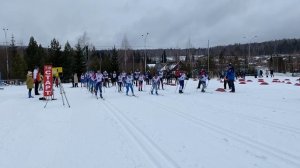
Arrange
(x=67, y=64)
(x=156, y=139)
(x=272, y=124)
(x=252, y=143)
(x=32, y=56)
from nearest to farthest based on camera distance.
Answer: (x=252, y=143) < (x=156, y=139) < (x=272, y=124) < (x=67, y=64) < (x=32, y=56)

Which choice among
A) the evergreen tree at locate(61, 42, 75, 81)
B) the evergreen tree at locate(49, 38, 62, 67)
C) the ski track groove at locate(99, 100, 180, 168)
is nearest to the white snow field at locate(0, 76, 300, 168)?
the ski track groove at locate(99, 100, 180, 168)

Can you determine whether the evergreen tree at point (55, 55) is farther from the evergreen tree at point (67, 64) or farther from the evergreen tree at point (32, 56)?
the evergreen tree at point (32, 56)

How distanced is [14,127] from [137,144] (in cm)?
536

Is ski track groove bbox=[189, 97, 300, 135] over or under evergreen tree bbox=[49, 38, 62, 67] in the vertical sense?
under

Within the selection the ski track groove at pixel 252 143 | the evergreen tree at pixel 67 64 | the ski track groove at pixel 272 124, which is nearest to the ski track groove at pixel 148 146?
the ski track groove at pixel 252 143

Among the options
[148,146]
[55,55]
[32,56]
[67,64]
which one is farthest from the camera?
[32,56]

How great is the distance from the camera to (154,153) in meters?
8.81

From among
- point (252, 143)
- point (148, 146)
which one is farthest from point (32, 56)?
point (252, 143)

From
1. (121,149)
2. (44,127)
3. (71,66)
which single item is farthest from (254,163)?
(71,66)

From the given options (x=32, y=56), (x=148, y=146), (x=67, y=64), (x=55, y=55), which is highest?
(x=32, y=56)

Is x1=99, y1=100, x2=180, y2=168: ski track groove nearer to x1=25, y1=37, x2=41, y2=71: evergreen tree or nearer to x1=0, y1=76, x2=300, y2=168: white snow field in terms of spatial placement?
x1=0, y1=76, x2=300, y2=168: white snow field

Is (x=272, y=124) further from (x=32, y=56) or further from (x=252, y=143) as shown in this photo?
(x=32, y=56)

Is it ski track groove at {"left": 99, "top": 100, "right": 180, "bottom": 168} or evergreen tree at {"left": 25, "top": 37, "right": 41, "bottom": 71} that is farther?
evergreen tree at {"left": 25, "top": 37, "right": 41, "bottom": 71}

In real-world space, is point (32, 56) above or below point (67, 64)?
above
